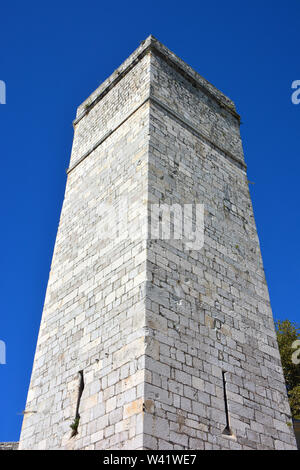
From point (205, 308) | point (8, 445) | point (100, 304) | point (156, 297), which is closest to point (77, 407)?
point (100, 304)

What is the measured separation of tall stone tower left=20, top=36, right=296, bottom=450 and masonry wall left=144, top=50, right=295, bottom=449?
0.02 m

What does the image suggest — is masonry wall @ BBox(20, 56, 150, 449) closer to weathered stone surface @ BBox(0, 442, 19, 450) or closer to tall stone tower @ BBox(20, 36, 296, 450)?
tall stone tower @ BBox(20, 36, 296, 450)

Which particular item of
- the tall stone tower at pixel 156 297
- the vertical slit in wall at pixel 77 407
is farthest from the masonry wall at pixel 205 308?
the vertical slit in wall at pixel 77 407

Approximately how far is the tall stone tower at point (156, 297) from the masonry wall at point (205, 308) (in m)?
0.02

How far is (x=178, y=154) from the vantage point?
8383mm

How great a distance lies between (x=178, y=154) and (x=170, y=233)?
1967 millimetres

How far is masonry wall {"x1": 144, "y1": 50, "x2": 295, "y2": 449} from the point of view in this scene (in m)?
5.66

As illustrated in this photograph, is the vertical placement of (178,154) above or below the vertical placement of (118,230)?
above

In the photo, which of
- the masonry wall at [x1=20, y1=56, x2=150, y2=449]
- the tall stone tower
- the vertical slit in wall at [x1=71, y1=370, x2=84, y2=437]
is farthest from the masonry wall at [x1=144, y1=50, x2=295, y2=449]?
the vertical slit in wall at [x1=71, y1=370, x2=84, y2=437]

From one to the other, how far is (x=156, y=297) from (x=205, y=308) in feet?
3.21

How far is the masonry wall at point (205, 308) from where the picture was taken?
566cm
